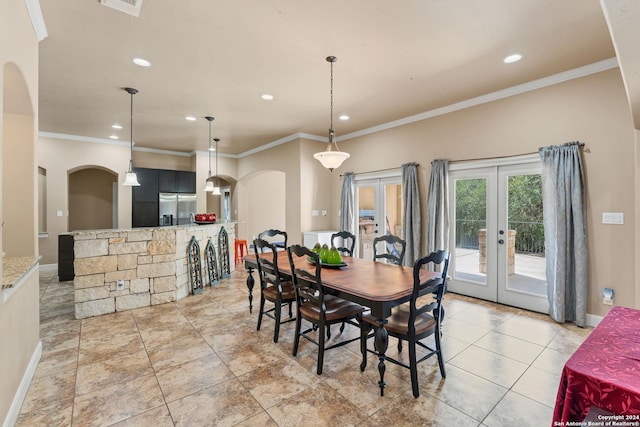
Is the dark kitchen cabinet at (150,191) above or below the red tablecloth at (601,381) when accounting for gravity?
above

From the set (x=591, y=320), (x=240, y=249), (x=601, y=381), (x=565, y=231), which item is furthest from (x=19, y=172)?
(x=591, y=320)

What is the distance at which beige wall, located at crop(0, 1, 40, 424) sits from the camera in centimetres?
183

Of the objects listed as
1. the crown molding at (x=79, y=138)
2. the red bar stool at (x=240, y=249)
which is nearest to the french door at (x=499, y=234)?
the red bar stool at (x=240, y=249)

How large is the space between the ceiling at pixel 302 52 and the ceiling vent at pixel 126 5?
0.08 m

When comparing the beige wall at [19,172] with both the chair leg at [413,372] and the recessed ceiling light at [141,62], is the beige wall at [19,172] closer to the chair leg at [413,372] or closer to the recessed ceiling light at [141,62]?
the recessed ceiling light at [141,62]

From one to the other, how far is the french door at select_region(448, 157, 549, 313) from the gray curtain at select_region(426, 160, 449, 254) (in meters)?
0.15

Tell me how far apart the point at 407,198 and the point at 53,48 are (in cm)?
488

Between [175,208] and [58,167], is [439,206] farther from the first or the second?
[58,167]

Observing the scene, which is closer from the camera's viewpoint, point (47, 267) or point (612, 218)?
point (612, 218)

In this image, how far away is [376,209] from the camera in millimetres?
5965

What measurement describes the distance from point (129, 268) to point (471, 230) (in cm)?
496

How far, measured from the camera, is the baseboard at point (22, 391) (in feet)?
6.22

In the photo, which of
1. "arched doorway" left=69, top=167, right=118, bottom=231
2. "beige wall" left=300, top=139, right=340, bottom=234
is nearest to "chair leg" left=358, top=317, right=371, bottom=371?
"beige wall" left=300, top=139, right=340, bottom=234

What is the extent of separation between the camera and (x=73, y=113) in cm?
502
